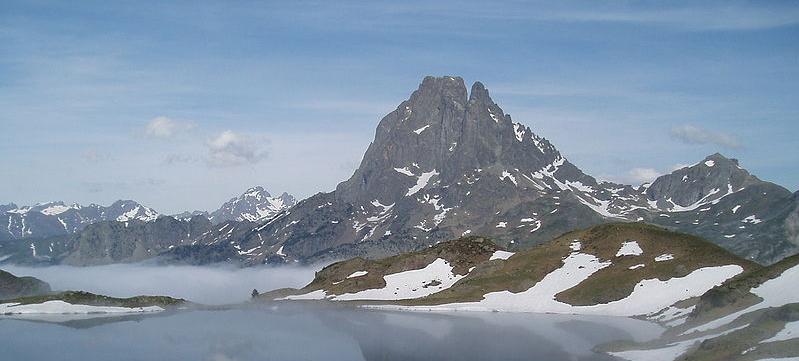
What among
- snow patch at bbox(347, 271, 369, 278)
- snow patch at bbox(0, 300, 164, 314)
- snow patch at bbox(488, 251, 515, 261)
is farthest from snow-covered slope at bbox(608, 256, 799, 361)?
snow patch at bbox(0, 300, 164, 314)

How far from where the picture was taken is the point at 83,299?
6127 inches

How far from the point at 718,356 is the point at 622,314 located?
56.1m

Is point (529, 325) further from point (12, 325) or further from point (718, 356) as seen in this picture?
point (12, 325)

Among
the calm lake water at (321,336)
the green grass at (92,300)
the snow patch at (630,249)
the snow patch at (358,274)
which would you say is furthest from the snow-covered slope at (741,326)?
the green grass at (92,300)

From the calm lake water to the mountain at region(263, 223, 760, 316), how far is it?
10578mm

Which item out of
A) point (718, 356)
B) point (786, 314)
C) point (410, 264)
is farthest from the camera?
point (410, 264)

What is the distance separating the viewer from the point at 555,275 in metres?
143

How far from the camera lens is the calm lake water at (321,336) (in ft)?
251

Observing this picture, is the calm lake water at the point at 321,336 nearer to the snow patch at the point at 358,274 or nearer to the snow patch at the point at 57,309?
the snow patch at the point at 57,309

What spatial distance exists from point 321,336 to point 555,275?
2429 inches

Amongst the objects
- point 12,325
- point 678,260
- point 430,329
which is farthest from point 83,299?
point 678,260

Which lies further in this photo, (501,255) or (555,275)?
(501,255)

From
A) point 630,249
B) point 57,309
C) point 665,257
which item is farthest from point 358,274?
point 665,257

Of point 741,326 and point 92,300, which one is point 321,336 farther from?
point 92,300
